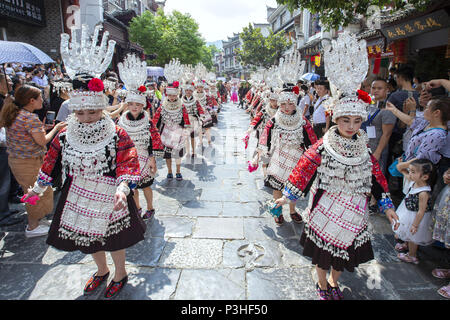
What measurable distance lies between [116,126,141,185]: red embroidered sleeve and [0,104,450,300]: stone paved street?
4.01 ft

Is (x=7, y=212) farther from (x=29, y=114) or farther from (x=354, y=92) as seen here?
A: (x=354, y=92)

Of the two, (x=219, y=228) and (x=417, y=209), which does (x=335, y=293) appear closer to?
(x=417, y=209)

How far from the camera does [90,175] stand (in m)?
2.54

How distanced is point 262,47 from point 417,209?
2732 cm

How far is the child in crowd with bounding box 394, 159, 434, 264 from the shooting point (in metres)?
3.09

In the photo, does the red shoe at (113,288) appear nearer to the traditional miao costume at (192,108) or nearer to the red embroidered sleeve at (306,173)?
the red embroidered sleeve at (306,173)

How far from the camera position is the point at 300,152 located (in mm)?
4004

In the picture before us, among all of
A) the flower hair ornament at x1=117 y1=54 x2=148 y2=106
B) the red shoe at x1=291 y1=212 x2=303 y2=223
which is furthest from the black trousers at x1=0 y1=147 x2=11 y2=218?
the red shoe at x1=291 y1=212 x2=303 y2=223

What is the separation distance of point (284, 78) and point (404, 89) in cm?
205

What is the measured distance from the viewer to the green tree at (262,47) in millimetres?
26766

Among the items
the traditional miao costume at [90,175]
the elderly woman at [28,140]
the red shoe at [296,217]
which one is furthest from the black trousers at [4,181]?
the red shoe at [296,217]

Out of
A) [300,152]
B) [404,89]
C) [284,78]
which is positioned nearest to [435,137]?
[300,152]

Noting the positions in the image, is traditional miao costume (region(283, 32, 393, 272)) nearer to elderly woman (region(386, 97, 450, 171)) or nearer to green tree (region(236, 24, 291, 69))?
elderly woman (region(386, 97, 450, 171))

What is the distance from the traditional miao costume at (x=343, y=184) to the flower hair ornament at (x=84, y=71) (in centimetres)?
194
